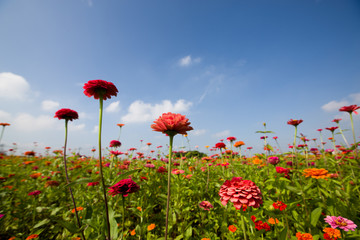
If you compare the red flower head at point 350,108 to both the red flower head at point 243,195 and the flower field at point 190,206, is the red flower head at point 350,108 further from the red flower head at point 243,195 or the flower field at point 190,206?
the red flower head at point 243,195

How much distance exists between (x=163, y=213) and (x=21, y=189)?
3249mm

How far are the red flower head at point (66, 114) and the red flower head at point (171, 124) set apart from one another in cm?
125

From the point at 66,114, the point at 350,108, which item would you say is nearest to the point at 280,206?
the point at 66,114

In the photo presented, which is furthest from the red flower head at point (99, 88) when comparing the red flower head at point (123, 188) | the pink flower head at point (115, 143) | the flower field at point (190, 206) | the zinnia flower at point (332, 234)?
the pink flower head at point (115, 143)

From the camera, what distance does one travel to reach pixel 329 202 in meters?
1.47

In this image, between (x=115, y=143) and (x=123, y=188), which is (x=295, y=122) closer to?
(x=123, y=188)

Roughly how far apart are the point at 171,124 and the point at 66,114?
1.50 metres

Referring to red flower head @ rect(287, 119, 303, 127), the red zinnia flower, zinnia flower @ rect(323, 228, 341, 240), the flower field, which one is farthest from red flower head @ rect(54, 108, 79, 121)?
red flower head @ rect(287, 119, 303, 127)

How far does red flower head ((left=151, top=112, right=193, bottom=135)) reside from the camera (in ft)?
3.67

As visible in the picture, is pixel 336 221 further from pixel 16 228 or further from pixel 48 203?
pixel 48 203

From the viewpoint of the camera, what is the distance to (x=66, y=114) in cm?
177

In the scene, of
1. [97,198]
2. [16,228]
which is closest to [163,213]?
[97,198]

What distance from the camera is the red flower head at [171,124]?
1119 mm

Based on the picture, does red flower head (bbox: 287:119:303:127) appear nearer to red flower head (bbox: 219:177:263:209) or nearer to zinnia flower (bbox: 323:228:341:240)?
zinnia flower (bbox: 323:228:341:240)
